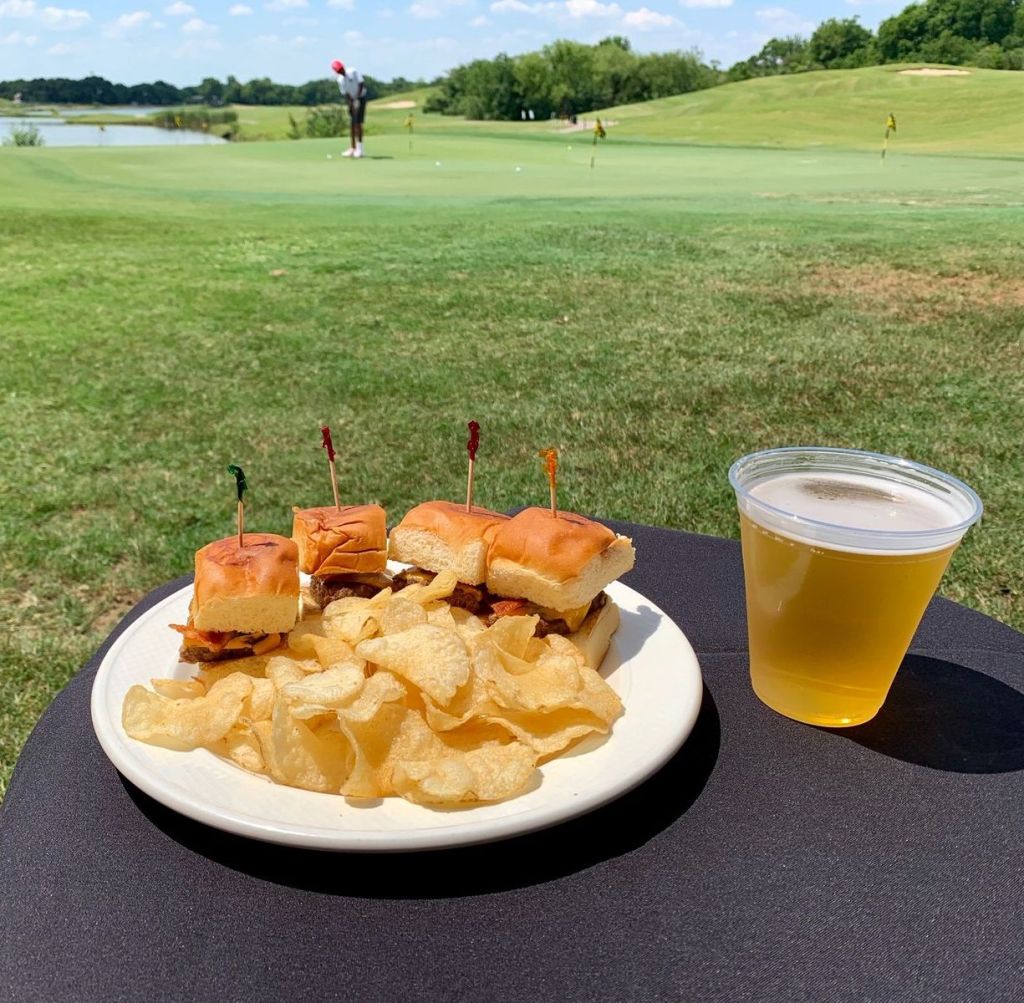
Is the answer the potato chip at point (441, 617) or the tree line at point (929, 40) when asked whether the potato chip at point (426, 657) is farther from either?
the tree line at point (929, 40)

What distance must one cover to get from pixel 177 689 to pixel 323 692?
335mm

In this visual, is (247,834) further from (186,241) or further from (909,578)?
(186,241)

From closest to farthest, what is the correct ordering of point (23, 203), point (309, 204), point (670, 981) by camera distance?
1. point (670, 981)
2. point (23, 203)
3. point (309, 204)

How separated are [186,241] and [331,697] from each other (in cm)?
1233

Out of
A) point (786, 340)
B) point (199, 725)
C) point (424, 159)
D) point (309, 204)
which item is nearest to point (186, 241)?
point (309, 204)

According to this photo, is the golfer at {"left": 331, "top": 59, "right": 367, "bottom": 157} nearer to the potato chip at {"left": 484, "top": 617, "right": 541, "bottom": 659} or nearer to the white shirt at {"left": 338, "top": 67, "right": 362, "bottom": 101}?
the white shirt at {"left": 338, "top": 67, "right": 362, "bottom": 101}

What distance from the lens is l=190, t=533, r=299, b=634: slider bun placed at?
1.49 m

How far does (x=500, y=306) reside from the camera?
28.7ft

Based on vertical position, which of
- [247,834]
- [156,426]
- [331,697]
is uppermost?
[331,697]

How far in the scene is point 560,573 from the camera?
5.13 feet

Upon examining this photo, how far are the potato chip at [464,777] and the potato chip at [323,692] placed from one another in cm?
12

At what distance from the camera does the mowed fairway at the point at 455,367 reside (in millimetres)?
4645

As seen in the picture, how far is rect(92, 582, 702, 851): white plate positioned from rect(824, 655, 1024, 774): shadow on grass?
33cm

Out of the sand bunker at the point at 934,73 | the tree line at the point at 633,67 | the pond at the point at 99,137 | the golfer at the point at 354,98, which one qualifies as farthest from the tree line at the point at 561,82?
the golfer at the point at 354,98
